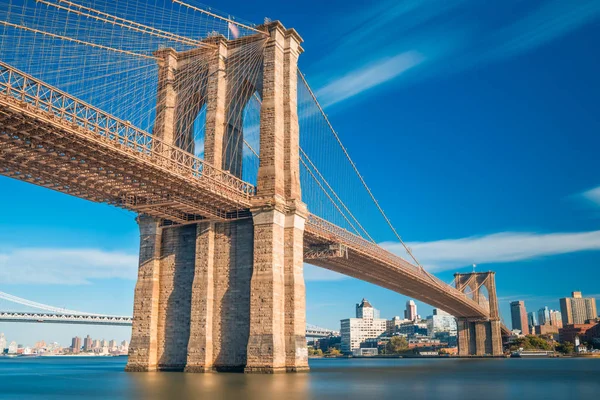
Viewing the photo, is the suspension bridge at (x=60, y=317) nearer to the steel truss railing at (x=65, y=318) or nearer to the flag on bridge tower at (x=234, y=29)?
the steel truss railing at (x=65, y=318)

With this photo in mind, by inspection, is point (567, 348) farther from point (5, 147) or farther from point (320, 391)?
point (5, 147)

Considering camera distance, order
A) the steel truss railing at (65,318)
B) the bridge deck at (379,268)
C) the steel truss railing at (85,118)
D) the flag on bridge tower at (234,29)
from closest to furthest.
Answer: the steel truss railing at (85,118), the flag on bridge tower at (234,29), the bridge deck at (379,268), the steel truss railing at (65,318)

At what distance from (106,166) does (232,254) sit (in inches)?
519

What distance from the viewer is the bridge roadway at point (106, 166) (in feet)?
88.3

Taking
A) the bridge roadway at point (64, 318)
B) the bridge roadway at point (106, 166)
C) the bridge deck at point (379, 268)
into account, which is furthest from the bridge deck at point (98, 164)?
the bridge roadway at point (64, 318)

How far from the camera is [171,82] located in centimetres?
4862

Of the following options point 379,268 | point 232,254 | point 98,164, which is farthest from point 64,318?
point 98,164

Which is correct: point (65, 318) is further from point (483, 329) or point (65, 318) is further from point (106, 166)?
point (106, 166)

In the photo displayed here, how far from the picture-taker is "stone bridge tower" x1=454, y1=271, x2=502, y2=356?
386 feet

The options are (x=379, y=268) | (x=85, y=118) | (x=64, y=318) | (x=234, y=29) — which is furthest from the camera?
(x=64, y=318)

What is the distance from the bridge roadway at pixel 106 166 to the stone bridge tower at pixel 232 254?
2341 mm

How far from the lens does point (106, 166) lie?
3294 centimetres

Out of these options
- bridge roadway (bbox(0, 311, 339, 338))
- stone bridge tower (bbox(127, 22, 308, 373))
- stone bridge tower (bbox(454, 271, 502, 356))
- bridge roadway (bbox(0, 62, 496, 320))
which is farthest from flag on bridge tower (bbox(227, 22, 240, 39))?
stone bridge tower (bbox(454, 271, 502, 356))

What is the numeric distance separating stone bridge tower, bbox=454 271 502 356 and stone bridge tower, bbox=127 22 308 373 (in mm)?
85023
